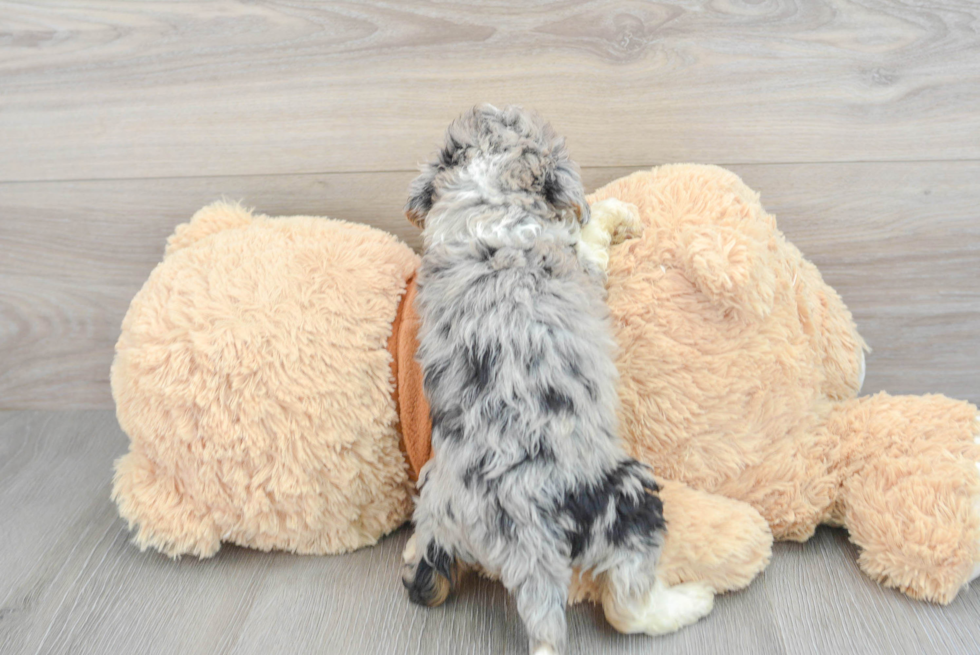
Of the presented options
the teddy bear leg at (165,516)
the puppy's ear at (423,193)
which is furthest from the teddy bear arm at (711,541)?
the teddy bear leg at (165,516)

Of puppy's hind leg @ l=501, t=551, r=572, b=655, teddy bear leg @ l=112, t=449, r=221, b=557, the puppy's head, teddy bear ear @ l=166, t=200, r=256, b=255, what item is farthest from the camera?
teddy bear ear @ l=166, t=200, r=256, b=255

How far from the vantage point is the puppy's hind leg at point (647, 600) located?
0.88m

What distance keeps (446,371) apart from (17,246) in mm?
1048

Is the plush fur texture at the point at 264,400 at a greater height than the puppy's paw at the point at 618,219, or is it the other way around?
the puppy's paw at the point at 618,219

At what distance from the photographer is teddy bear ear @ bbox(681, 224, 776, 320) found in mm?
971

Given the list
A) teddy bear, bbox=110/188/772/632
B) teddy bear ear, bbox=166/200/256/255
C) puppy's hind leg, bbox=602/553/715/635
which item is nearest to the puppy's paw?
teddy bear, bbox=110/188/772/632

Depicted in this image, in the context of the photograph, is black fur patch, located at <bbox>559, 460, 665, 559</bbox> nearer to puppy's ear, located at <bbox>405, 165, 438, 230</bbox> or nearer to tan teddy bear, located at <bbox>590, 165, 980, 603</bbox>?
tan teddy bear, located at <bbox>590, 165, 980, 603</bbox>

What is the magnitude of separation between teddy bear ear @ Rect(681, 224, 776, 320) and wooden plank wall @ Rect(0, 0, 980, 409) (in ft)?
1.00

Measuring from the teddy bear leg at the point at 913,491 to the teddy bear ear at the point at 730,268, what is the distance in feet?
0.87

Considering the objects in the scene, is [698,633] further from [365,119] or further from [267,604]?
[365,119]

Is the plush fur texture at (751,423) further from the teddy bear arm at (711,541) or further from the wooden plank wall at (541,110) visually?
the wooden plank wall at (541,110)

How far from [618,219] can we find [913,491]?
550mm

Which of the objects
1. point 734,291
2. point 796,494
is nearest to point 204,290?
point 734,291

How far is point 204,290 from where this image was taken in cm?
110
